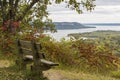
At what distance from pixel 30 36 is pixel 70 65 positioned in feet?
13.2

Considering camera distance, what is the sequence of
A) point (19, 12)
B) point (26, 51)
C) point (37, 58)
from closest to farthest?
point (37, 58) < point (26, 51) < point (19, 12)

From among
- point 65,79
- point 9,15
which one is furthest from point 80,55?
point 9,15

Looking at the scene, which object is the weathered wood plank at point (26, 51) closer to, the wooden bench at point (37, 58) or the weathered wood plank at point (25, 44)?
the wooden bench at point (37, 58)

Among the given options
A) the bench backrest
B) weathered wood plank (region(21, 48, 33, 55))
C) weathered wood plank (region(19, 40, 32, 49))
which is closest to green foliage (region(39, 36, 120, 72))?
the bench backrest

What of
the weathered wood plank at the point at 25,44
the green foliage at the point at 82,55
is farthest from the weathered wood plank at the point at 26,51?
the green foliage at the point at 82,55

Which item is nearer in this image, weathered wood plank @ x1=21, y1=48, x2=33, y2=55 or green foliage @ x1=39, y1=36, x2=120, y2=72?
weathered wood plank @ x1=21, y1=48, x2=33, y2=55

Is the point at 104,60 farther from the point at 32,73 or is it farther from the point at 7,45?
the point at 32,73

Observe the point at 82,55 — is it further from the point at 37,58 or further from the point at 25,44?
the point at 37,58

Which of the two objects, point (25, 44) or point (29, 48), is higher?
point (25, 44)

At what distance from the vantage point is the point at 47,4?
28.7 m

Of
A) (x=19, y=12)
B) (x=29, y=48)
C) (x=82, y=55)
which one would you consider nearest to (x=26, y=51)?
(x=29, y=48)

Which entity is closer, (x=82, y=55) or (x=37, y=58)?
(x=37, y=58)

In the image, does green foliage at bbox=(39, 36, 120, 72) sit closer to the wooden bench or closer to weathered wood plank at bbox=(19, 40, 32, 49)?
weathered wood plank at bbox=(19, 40, 32, 49)

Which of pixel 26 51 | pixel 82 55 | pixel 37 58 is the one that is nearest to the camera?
pixel 37 58
